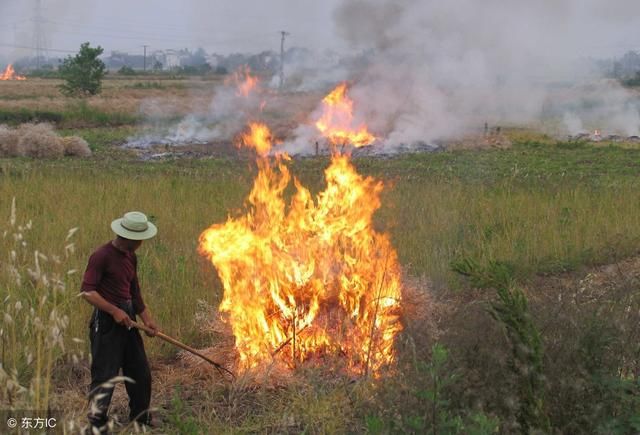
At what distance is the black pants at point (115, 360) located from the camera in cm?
452

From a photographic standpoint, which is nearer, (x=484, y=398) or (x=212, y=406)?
(x=484, y=398)

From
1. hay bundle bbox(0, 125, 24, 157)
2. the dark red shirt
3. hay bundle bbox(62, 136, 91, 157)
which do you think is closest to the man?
the dark red shirt

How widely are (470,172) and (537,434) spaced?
597 inches

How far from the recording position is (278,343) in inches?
227

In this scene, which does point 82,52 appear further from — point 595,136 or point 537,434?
point 537,434

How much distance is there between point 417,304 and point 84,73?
143 feet

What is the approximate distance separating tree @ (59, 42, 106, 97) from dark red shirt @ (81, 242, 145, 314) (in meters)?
43.6

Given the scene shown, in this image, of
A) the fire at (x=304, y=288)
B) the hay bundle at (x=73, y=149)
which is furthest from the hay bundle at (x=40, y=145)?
the fire at (x=304, y=288)

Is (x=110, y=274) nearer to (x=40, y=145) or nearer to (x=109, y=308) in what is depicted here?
(x=109, y=308)

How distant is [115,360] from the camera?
4.57m

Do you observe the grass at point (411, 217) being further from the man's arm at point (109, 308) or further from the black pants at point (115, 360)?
the man's arm at point (109, 308)

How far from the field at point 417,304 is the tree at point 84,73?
28906 millimetres

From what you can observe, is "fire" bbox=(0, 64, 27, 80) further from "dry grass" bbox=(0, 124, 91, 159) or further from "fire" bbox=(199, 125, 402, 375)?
"fire" bbox=(199, 125, 402, 375)

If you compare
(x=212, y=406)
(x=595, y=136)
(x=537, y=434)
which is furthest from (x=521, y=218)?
(x=595, y=136)
